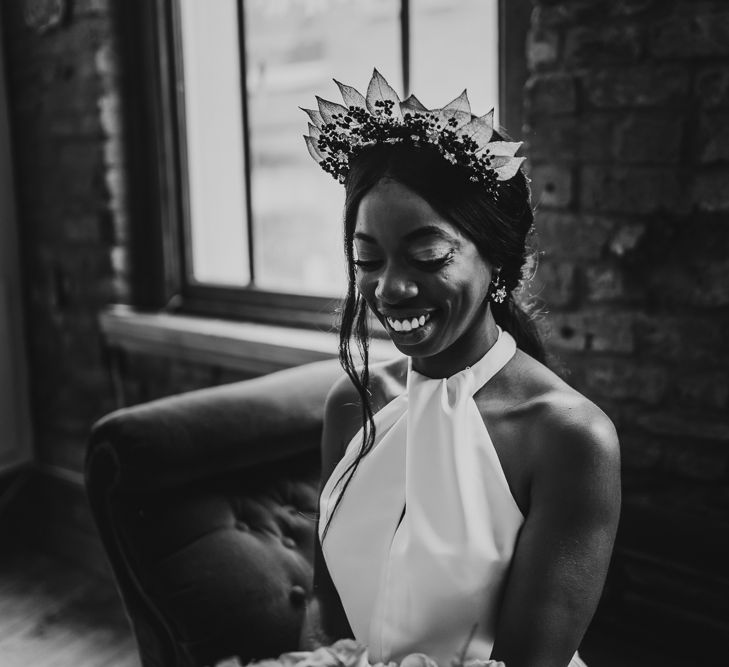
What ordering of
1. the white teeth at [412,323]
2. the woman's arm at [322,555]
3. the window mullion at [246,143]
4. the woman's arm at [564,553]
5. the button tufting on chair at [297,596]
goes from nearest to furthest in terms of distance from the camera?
the woman's arm at [564,553], the white teeth at [412,323], the woman's arm at [322,555], the button tufting on chair at [297,596], the window mullion at [246,143]

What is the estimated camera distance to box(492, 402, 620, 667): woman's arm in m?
1.13

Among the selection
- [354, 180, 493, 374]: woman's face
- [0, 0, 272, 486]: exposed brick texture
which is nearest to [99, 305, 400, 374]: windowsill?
[0, 0, 272, 486]: exposed brick texture

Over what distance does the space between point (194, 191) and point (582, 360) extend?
1626mm

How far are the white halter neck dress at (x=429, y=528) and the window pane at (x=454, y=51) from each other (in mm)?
1074

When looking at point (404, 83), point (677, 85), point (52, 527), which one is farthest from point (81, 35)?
point (677, 85)

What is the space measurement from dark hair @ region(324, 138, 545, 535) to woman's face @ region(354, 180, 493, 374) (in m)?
0.02

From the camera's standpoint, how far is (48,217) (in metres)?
3.22

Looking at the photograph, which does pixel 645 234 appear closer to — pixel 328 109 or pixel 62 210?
pixel 328 109

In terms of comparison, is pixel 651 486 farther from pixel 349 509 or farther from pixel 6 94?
pixel 6 94

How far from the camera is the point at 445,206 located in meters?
1.21

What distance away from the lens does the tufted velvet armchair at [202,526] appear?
1570 mm

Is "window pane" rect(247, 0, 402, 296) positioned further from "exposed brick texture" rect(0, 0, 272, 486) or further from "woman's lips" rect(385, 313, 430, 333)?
"woman's lips" rect(385, 313, 430, 333)

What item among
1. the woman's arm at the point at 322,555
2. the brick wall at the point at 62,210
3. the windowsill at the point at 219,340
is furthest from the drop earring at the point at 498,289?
the brick wall at the point at 62,210

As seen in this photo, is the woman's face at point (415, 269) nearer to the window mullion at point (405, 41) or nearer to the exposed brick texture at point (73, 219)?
the window mullion at point (405, 41)
